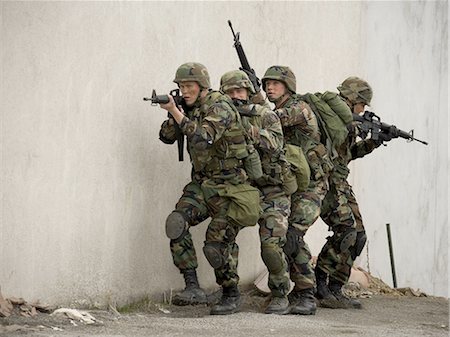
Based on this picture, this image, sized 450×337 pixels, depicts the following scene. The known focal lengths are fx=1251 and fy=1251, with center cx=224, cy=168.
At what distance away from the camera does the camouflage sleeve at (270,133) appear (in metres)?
9.36

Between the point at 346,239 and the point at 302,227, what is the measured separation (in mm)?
870

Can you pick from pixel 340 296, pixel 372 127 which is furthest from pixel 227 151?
pixel 372 127

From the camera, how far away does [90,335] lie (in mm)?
7906

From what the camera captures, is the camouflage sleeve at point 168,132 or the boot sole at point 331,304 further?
the boot sole at point 331,304

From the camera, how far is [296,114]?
32.4 ft

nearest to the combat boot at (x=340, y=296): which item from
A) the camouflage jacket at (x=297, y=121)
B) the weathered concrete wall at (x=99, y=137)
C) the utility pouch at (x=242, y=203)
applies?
the weathered concrete wall at (x=99, y=137)

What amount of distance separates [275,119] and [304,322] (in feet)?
5.09

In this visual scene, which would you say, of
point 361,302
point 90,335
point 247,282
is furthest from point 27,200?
point 361,302

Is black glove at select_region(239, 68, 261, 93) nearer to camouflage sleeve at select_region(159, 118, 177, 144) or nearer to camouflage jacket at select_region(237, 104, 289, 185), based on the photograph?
camouflage jacket at select_region(237, 104, 289, 185)

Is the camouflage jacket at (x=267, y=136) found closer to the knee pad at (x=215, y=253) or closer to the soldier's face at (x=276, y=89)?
the soldier's face at (x=276, y=89)

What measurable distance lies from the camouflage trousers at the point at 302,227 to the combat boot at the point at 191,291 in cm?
73

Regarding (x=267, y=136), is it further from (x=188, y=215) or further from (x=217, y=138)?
(x=188, y=215)

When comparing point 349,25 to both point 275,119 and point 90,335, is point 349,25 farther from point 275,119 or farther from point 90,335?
point 90,335

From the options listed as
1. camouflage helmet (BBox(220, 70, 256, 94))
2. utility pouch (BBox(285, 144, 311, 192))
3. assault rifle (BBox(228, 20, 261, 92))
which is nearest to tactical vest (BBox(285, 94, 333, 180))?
utility pouch (BBox(285, 144, 311, 192))
